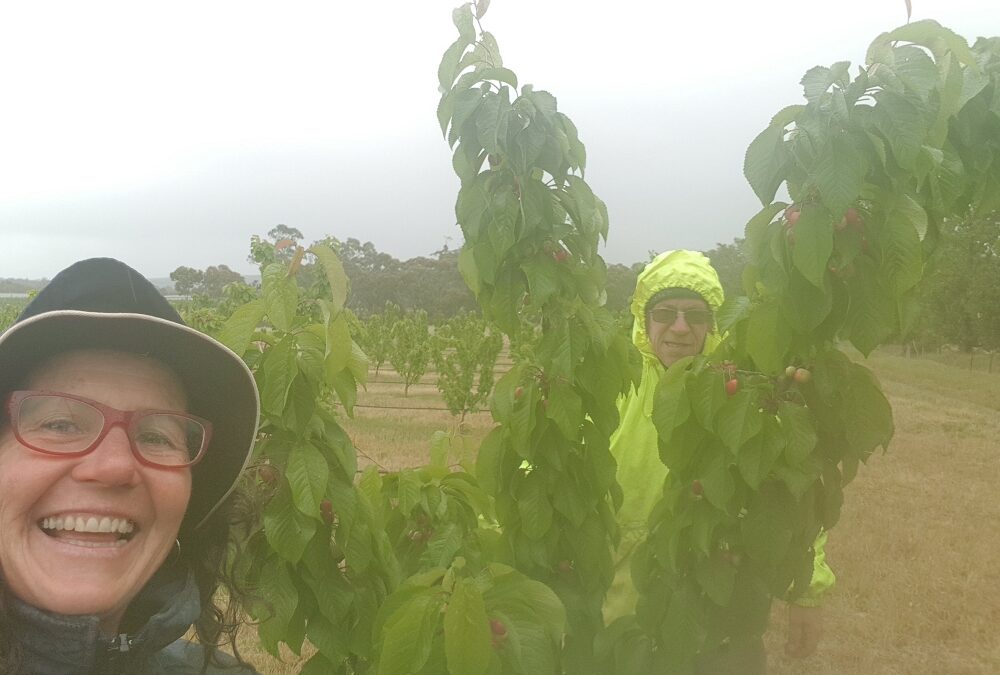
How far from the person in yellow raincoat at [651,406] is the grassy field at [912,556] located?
0.59 meters

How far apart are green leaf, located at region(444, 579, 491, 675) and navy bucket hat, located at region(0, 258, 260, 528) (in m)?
0.53

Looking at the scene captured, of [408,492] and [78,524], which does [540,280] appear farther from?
[78,524]

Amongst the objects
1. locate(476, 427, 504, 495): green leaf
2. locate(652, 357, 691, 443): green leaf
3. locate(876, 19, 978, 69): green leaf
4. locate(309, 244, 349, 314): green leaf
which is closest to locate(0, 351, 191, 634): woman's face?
locate(309, 244, 349, 314): green leaf

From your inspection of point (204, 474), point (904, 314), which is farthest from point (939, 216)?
point (204, 474)

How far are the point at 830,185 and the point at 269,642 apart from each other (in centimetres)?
155

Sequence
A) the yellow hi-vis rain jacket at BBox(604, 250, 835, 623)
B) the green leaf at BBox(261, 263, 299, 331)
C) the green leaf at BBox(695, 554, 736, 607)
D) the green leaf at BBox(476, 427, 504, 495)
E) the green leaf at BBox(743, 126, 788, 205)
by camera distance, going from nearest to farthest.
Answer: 1. the green leaf at BBox(743, 126, 788, 205)
2. the green leaf at BBox(261, 263, 299, 331)
3. the green leaf at BBox(695, 554, 736, 607)
4. the green leaf at BBox(476, 427, 504, 495)
5. the yellow hi-vis rain jacket at BBox(604, 250, 835, 623)

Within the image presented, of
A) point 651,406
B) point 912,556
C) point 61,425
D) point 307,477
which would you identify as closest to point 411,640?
point 307,477

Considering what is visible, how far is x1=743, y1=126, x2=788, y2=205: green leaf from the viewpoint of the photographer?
1.48 m

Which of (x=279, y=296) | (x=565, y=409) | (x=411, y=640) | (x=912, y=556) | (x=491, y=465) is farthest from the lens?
(x=912, y=556)

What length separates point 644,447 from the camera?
2.58 meters

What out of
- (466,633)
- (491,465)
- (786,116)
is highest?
(786,116)

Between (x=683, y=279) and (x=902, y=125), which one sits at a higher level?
(x=902, y=125)

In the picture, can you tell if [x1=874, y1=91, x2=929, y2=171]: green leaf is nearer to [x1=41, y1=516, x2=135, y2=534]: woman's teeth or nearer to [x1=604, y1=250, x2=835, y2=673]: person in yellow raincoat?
[x1=604, y1=250, x2=835, y2=673]: person in yellow raincoat

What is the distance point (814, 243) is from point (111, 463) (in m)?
1.26
